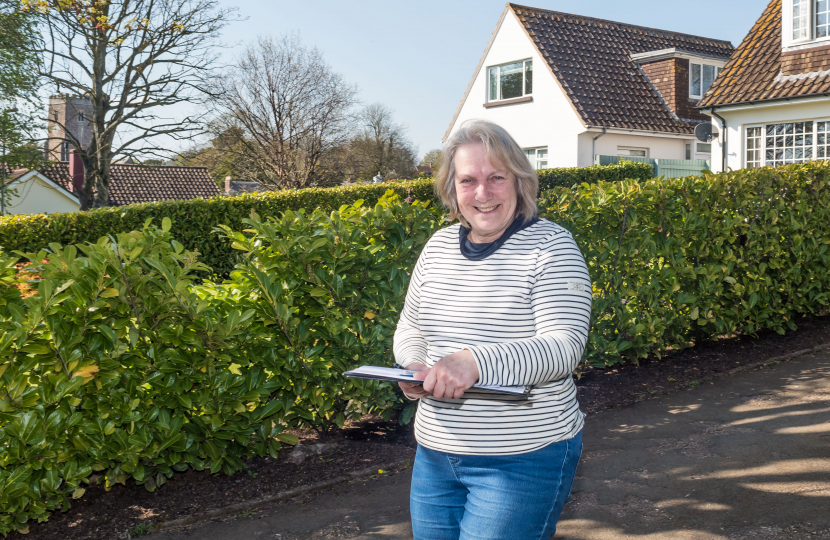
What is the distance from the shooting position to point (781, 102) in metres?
17.7

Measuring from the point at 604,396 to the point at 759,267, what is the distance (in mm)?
2663

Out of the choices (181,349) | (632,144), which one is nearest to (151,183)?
(632,144)

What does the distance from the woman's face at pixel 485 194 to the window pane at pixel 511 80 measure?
25984mm

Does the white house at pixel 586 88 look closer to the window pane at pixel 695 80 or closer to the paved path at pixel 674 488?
the window pane at pixel 695 80

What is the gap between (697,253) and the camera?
21.2 ft

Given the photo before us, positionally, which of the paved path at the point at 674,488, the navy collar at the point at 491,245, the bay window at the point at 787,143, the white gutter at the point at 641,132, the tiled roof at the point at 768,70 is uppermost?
the tiled roof at the point at 768,70

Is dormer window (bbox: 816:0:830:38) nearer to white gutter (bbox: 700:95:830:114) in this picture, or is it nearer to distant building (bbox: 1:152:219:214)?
white gutter (bbox: 700:95:830:114)

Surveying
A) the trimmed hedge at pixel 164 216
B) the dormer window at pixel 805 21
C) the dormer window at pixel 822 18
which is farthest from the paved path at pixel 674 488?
the dormer window at pixel 822 18

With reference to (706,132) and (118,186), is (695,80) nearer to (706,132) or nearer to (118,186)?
(706,132)

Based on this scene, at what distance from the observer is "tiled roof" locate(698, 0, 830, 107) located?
685 inches

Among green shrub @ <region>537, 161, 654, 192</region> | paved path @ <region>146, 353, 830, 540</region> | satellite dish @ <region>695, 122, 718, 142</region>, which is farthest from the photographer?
green shrub @ <region>537, 161, 654, 192</region>

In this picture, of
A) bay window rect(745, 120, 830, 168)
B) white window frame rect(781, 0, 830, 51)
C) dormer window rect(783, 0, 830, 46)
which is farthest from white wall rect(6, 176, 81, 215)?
dormer window rect(783, 0, 830, 46)

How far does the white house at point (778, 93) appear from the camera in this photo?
17453mm

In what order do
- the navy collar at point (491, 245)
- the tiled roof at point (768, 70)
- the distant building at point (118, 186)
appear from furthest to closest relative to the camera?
the distant building at point (118, 186) → the tiled roof at point (768, 70) → the navy collar at point (491, 245)
